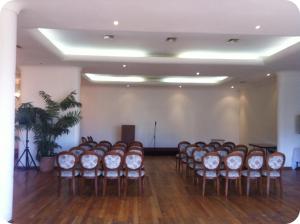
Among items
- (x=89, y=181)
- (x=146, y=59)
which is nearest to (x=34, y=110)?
(x=89, y=181)

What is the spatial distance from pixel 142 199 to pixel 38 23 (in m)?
3.90

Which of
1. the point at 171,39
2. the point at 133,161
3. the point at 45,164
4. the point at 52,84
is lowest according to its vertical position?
the point at 45,164

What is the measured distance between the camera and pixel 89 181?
25.0 feet

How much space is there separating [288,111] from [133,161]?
253 inches

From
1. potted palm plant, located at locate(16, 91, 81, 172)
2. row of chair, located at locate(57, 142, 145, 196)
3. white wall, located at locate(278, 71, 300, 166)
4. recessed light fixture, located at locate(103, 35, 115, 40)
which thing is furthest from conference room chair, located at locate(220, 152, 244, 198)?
potted palm plant, located at locate(16, 91, 81, 172)

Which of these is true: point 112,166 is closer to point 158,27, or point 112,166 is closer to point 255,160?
point 158,27

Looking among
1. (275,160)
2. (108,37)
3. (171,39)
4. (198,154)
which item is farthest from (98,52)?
(275,160)

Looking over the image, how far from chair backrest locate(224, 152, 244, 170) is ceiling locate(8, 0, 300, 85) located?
2569mm

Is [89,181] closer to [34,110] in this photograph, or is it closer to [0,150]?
[34,110]

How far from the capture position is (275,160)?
6.68 m

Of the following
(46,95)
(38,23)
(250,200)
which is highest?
(38,23)

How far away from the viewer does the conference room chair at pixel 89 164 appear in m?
6.32

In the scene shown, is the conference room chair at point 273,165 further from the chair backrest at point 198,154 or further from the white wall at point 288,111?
the white wall at point 288,111

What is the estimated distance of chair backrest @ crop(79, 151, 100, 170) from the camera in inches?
248
